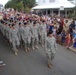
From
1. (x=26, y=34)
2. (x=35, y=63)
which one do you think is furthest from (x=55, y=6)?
(x=35, y=63)

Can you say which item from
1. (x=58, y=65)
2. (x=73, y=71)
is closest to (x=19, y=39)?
(x=58, y=65)

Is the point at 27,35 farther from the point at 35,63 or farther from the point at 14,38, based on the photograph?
the point at 35,63

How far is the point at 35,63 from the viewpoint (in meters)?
13.4

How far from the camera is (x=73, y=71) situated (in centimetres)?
1212

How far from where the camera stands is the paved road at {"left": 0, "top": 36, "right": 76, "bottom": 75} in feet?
39.4

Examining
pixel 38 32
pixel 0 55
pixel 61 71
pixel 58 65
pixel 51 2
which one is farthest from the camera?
pixel 51 2

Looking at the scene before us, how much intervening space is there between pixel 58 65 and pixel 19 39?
3986 millimetres

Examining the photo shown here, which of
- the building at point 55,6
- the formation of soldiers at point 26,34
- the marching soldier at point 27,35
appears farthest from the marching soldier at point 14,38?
the building at point 55,6

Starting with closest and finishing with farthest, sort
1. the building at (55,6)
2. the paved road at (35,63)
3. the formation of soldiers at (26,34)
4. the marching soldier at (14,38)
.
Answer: the paved road at (35,63) → the marching soldier at (14,38) → the formation of soldiers at (26,34) → the building at (55,6)

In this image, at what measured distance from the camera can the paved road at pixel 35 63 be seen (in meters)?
12.0

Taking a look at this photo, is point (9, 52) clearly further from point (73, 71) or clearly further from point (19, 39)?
point (73, 71)

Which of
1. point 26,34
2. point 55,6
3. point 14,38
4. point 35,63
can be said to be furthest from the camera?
point 55,6

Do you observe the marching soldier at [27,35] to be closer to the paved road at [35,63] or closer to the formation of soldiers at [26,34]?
the formation of soldiers at [26,34]

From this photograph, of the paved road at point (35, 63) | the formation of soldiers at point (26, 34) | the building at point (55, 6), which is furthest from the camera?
the building at point (55, 6)
